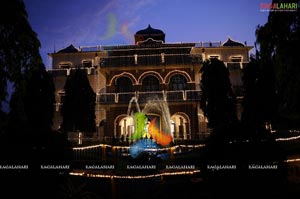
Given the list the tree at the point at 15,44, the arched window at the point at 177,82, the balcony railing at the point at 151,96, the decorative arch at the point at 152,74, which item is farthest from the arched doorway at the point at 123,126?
the tree at the point at 15,44

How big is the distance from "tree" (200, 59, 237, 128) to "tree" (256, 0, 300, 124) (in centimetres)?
1584

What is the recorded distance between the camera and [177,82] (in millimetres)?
32312

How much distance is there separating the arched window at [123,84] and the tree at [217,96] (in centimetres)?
909

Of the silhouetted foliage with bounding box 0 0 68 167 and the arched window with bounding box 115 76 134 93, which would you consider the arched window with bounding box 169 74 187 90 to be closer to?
the arched window with bounding box 115 76 134 93

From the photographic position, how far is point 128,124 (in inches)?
1268

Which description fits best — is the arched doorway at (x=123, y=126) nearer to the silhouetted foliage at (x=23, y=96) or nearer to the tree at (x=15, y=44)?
the silhouetted foliage at (x=23, y=96)

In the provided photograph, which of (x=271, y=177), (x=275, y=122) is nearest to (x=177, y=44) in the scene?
(x=275, y=122)

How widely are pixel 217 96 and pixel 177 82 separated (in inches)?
320

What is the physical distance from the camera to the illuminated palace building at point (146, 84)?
98.5 ft

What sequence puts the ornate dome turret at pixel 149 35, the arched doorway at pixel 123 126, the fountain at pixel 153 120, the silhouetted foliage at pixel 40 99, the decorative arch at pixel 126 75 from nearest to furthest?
the silhouetted foliage at pixel 40 99, the fountain at pixel 153 120, the arched doorway at pixel 123 126, the decorative arch at pixel 126 75, the ornate dome turret at pixel 149 35

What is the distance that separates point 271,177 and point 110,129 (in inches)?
826

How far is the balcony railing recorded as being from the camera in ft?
97.5

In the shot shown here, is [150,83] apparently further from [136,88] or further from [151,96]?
[151,96]

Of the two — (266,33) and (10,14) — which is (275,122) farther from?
(10,14)
